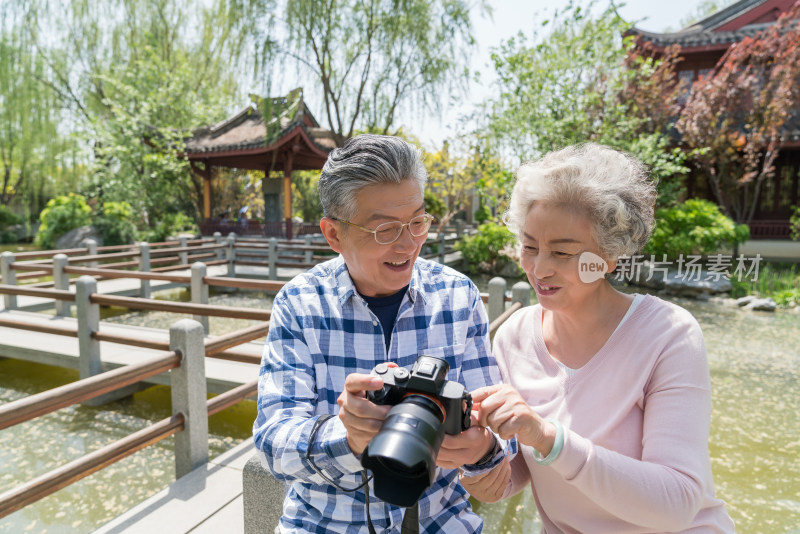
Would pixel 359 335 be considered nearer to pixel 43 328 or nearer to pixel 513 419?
pixel 513 419

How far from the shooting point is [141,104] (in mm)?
15570

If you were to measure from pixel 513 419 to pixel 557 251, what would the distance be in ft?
1.63

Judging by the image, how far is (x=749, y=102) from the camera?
1192 centimetres

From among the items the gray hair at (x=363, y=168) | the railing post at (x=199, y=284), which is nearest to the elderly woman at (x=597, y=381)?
the gray hair at (x=363, y=168)

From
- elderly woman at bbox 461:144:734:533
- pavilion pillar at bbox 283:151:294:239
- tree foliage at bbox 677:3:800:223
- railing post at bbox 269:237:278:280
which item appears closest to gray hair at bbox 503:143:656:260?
elderly woman at bbox 461:144:734:533

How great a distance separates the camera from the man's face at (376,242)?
1.28 m

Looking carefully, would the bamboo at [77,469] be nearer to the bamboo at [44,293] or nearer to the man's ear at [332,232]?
Result: the man's ear at [332,232]

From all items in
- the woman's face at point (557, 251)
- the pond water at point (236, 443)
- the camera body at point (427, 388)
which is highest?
the woman's face at point (557, 251)

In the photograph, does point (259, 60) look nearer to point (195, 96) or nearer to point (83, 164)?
point (195, 96)

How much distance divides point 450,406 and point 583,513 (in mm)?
637

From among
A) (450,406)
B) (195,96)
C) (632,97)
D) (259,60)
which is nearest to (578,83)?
(632,97)

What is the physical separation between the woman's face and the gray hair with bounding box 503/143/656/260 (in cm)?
2

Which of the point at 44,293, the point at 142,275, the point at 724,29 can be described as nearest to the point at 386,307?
the point at 44,293

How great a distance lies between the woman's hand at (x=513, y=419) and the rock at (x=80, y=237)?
56.5 ft
